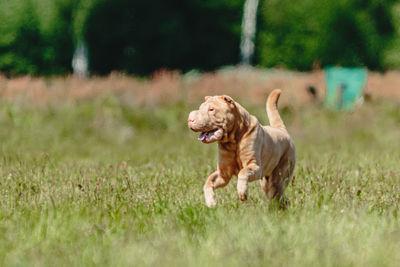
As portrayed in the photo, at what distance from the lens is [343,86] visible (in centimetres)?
1402

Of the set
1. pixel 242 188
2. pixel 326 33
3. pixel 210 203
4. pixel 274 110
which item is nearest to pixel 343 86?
pixel 274 110

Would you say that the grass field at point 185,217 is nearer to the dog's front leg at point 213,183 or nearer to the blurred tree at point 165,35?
the dog's front leg at point 213,183

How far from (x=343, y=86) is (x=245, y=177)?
410 inches

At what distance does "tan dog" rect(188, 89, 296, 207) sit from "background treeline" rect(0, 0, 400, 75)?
23.9 m

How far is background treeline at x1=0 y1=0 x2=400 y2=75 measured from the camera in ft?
94.8

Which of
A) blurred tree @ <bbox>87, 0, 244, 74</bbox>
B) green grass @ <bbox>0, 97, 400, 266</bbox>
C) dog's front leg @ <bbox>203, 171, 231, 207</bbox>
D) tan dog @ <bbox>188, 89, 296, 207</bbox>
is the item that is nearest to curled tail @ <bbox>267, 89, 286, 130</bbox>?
tan dog @ <bbox>188, 89, 296, 207</bbox>

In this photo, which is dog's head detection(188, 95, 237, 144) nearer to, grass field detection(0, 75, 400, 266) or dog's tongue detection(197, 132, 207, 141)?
dog's tongue detection(197, 132, 207, 141)

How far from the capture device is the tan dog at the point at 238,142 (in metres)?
4.10

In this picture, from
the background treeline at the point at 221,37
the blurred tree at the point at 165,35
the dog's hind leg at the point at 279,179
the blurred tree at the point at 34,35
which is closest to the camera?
the dog's hind leg at the point at 279,179

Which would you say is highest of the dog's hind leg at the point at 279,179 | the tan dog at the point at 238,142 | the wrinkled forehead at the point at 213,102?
the wrinkled forehead at the point at 213,102

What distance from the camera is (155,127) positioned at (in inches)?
446

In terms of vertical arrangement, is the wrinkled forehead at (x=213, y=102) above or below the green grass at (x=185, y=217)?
above

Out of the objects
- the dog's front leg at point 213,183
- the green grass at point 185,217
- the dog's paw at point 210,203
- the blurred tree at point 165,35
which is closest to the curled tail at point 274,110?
the green grass at point 185,217

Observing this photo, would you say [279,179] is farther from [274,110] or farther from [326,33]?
[326,33]
